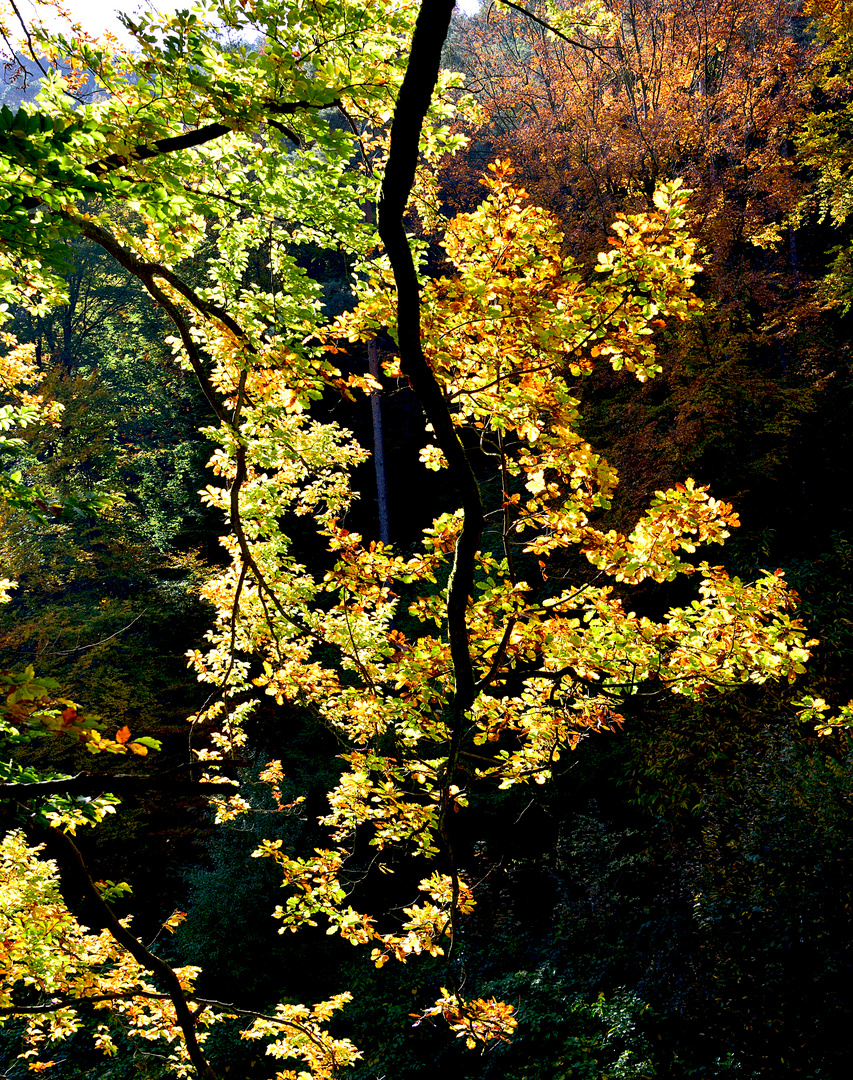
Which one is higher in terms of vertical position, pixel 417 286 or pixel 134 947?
pixel 417 286

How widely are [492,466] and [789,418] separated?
6736 mm

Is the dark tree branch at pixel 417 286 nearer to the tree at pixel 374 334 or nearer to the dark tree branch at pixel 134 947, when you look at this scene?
the tree at pixel 374 334

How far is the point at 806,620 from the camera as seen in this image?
6855 mm

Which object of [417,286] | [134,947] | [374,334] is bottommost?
A: [134,947]

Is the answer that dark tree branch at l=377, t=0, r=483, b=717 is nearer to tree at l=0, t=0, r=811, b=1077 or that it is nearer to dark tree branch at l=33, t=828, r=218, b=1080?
tree at l=0, t=0, r=811, b=1077

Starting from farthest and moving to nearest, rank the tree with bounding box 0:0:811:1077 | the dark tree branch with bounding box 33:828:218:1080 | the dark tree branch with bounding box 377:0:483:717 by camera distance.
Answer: the dark tree branch with bounding box 33:828:218:1080 < the tree with bounding box 0:0:811:1077 < the dark tree branch with bounding box 377:0:483:717

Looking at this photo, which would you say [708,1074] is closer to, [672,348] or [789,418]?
[789,418]

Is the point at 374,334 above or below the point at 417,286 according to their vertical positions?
above

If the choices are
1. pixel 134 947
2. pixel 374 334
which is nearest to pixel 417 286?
pixel 374 334

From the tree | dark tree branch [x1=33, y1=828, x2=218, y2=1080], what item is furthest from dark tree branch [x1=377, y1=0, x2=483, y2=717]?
dark tree branch [x1=33, y1=828, x2=218, y2=1080]

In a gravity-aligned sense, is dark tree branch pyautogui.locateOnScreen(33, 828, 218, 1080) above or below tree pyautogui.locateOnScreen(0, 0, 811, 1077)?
below

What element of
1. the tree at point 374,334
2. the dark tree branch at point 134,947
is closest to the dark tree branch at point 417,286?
the tree at point 374,334

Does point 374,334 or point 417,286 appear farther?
point 374,334

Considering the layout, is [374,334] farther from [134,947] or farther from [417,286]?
[134,947]
